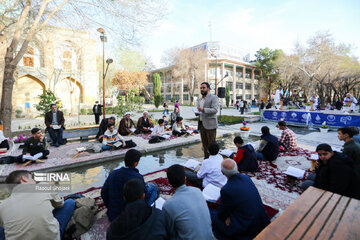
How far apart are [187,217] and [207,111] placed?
2.86 m

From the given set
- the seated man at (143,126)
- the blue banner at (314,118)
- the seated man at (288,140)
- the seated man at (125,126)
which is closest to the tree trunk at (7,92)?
the seated man at (125,126)

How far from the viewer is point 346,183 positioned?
2.62m

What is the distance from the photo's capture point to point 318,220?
1928 millimetres

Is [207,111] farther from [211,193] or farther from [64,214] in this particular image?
[64,214]

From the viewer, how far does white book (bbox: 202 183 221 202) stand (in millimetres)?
3043

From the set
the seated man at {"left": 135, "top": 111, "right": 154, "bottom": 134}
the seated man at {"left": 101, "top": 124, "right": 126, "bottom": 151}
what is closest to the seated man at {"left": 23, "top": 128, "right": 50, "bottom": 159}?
the seated man at {"left": 101, "top": 124, "right": 126, "bottom": 151}

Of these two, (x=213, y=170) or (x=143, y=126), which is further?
(x=143, y=126)

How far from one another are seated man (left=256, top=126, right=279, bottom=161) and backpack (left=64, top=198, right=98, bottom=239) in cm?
457

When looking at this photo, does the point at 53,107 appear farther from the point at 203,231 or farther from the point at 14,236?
the point at 203,231

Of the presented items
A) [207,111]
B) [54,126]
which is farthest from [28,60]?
[207,111]

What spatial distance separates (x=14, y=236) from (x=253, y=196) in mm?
2589

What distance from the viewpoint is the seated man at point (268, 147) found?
5.29 metres

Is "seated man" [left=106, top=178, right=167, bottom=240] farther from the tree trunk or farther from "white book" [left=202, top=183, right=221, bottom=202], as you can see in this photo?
the tree trunk

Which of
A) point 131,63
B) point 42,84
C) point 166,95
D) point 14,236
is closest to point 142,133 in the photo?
point 14,236
